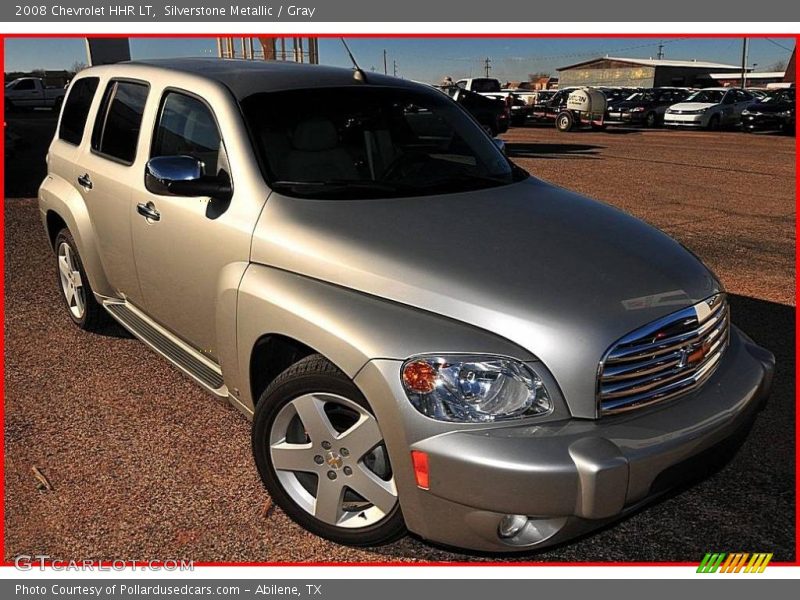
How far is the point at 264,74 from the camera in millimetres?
3805

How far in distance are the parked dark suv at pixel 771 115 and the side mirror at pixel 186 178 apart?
86.6ft

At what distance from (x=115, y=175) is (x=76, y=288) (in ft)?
4.45

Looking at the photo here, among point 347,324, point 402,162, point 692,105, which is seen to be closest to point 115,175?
point 402,162

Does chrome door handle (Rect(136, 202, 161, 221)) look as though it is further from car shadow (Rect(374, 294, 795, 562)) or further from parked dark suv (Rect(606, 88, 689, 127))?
parked dark suv (Rect(606, 88, 689, 127))

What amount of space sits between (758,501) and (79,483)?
3.09 m

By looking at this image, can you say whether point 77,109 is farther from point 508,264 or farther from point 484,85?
point 484,85

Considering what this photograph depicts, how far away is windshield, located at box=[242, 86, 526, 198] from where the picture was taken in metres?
3.35

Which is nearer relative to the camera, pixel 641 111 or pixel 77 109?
pixel 77 109

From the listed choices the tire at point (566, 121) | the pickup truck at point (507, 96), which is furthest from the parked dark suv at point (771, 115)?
the pickup truck at point (507, 96)

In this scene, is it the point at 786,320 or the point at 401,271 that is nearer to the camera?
the point at 401,271

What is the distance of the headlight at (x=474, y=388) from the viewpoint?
7.93ft

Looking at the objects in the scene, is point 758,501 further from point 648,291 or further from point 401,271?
point 401,271

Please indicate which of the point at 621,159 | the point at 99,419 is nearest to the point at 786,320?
the point at 99,419

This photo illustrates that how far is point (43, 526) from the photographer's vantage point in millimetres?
3043
